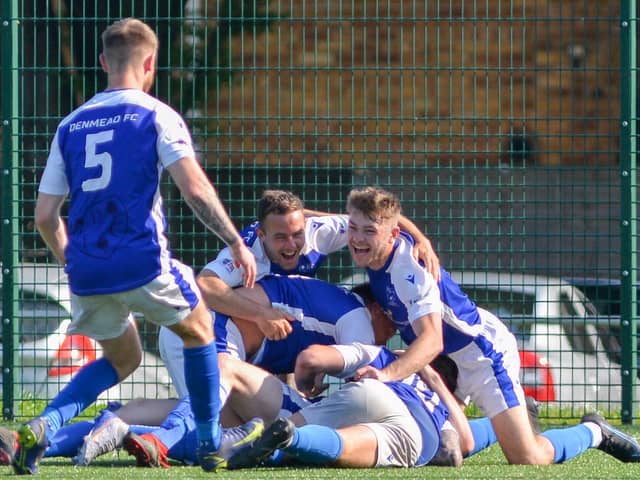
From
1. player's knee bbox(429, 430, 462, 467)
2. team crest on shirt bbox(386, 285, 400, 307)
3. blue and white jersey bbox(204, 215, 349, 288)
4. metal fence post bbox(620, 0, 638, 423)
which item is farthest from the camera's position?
metal fence post bbox(620, 0, 638, 423)

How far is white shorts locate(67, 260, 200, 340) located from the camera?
506 cm

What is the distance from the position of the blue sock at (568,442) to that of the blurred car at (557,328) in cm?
192

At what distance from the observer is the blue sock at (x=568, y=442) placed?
6.19 metres

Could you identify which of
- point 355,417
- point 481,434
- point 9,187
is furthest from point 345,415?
point 9,187

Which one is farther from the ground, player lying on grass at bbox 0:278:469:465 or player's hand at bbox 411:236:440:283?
player's hand at bbox 411:236:440:283

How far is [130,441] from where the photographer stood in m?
5.50

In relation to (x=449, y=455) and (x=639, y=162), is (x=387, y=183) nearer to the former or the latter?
(x=639, y=162)

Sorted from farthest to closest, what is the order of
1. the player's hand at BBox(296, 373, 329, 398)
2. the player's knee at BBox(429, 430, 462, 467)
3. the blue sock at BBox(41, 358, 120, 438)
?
the player's knee at BBox(429, 430, 462, 467), the player's hand at BBox(296, 373, 329, 398), the blue sock at BBox(41, 358, 120, 438)

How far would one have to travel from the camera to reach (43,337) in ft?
27.7

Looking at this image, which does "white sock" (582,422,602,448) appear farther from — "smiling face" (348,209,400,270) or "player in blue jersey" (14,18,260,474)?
"player in blue jersey" (14,18,260,474)

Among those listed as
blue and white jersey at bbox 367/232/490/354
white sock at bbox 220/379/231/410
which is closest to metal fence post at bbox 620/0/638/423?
blue and white jersey at bbox 367/232/490/354

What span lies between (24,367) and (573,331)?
133 inches

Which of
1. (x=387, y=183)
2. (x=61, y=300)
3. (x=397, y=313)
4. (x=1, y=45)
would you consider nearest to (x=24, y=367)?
(x=61, y=300)

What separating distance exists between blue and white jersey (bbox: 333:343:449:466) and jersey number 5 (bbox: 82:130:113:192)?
1.36 meters
